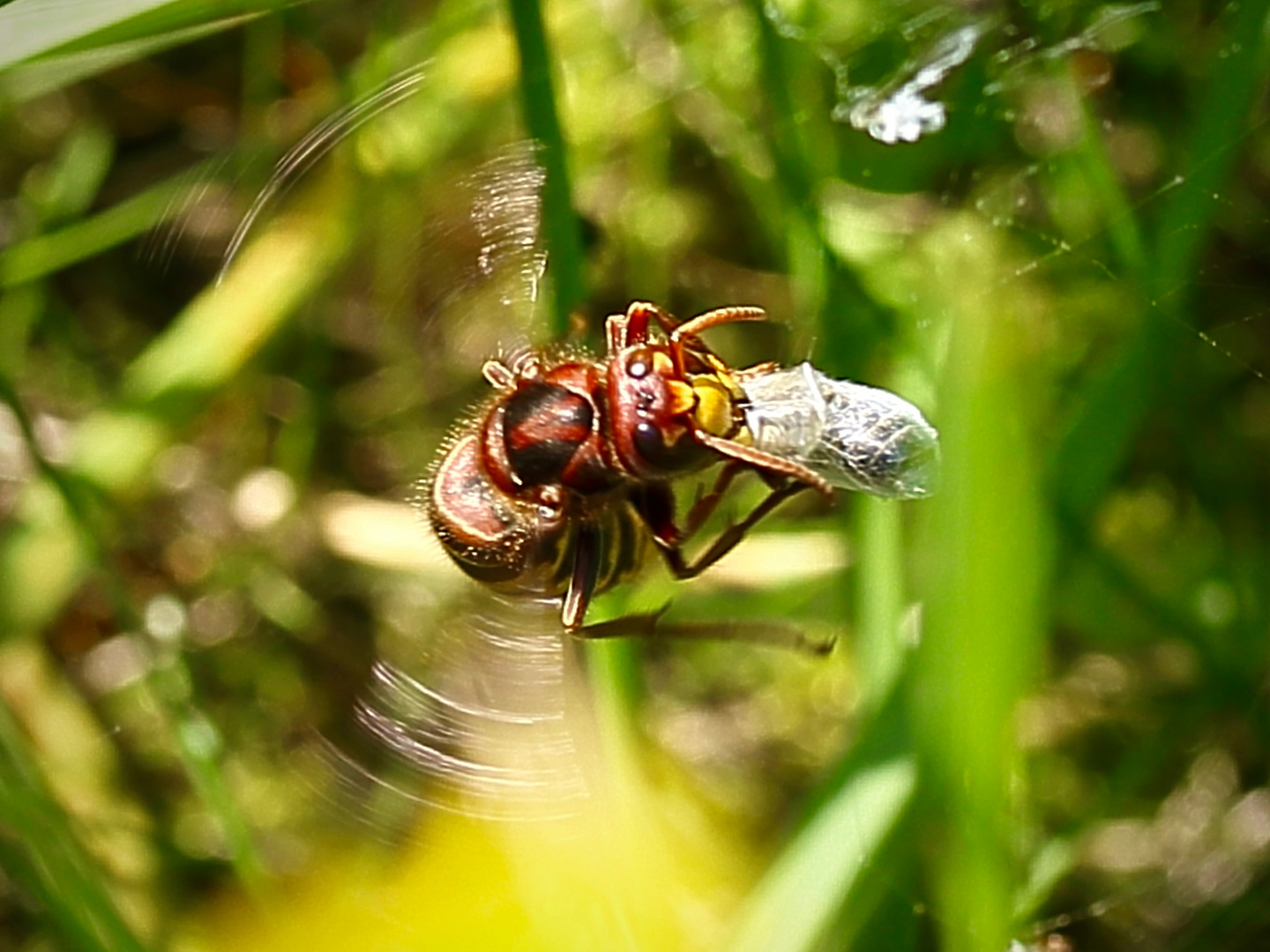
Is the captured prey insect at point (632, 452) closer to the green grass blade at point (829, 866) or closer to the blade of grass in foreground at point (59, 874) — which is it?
the green grass blade at point (829, 866)

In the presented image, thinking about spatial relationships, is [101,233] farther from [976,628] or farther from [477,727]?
[976,628]

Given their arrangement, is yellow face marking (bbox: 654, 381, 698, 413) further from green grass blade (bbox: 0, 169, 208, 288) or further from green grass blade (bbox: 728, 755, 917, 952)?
green grass blade (bbox: 0, 169, 208, 288)

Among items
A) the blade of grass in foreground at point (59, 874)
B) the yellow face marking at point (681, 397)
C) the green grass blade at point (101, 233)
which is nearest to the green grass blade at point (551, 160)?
the yellow face marking at point (681, 397)

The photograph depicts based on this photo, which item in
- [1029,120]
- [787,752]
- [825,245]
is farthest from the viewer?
[787,752]

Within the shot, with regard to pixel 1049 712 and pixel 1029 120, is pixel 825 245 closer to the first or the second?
A: pixel 1029 120

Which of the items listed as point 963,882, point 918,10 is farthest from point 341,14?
point 963,882

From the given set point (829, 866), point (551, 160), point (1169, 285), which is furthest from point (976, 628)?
point (551, 160)
